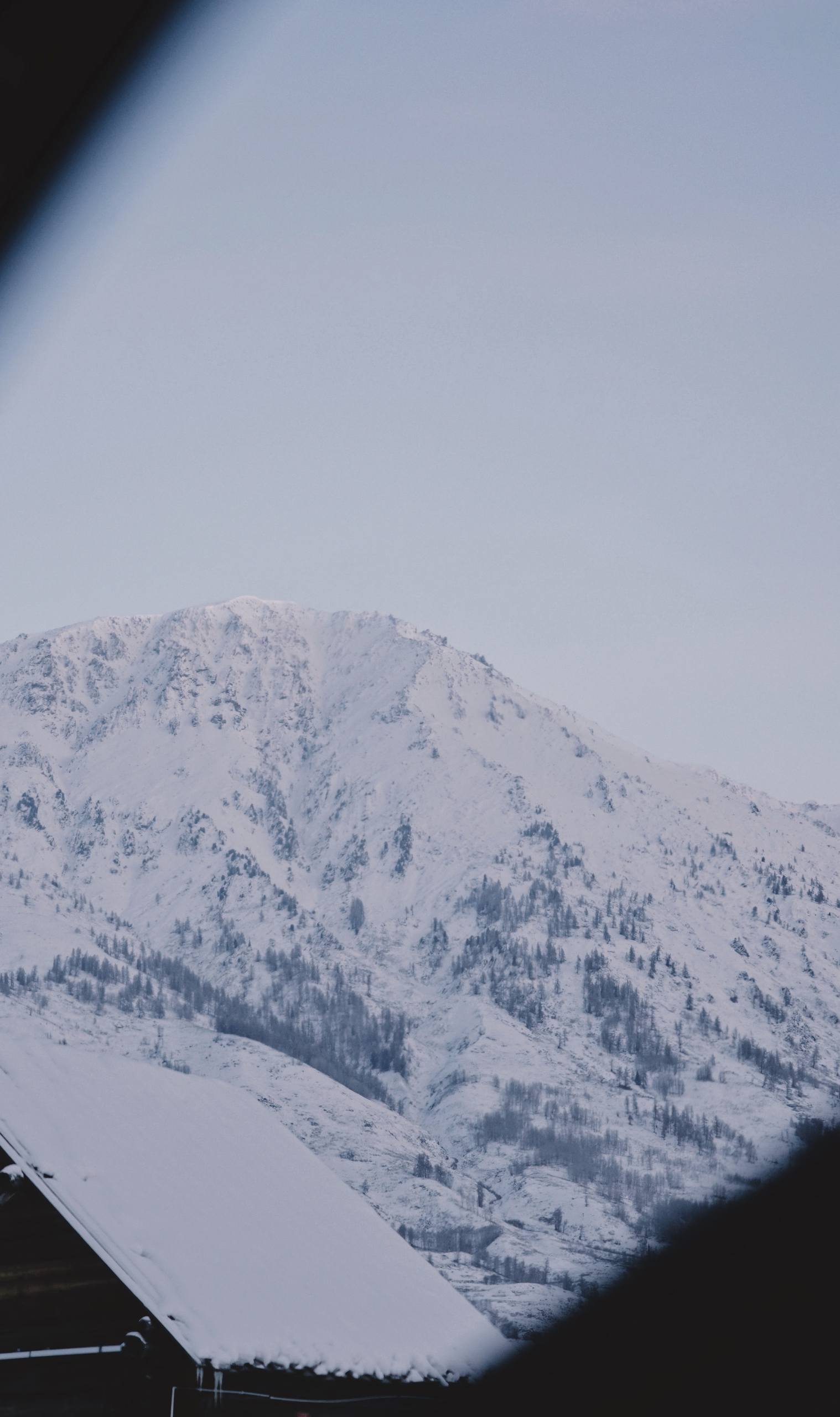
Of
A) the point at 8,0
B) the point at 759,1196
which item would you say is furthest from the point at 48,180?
the point at 759,1196

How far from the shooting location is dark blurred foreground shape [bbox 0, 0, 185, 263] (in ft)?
9.27

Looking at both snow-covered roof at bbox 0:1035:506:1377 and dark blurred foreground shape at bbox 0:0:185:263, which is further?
snow-covered roof at bbox 0:1035:506:1377

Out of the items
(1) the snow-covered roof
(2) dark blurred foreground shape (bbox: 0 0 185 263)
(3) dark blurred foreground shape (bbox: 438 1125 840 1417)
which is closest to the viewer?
(3) dark blurred foreground shape (bbox: 438 1125 840 1417)

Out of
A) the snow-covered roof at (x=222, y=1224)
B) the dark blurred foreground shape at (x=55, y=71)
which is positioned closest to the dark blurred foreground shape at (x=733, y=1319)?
the dark blurred foreground shape at (x=55, y=71)

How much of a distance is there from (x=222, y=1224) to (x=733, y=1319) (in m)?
16.2

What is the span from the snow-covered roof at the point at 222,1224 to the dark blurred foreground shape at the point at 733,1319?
40.4 ft

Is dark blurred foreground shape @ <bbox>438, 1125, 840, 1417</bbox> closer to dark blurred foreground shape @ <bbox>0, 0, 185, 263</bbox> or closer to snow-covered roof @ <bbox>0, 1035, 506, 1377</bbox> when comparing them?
dark blurred foreground shape @ <bbox>0, 0, 185, 263</bbox>

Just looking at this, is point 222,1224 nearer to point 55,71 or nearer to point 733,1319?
point 733,1319

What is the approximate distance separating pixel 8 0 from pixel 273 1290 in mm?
15890

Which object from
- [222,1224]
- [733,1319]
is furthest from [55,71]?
[222,1224]

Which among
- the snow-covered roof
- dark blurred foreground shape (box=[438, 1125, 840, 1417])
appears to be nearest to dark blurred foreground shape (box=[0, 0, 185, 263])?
dark blurred foreground shape (box=[438, 1125, 840, 1417])

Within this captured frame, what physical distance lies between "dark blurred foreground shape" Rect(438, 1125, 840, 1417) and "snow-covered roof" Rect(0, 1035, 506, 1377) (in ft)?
40.4

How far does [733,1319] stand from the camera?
247 centimetres

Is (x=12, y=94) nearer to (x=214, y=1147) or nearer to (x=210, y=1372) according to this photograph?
(x=210, y=1372)
